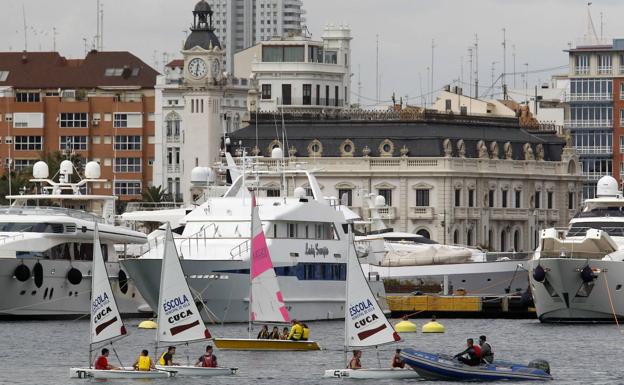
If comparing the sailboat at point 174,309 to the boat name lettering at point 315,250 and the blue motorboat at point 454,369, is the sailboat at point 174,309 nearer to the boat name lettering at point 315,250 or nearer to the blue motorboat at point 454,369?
the blue motorboat at point 454,369

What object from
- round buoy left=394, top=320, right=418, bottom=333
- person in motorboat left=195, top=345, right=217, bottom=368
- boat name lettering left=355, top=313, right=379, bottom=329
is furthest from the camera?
round buoy left=394, top=320, right=418, bottom=333

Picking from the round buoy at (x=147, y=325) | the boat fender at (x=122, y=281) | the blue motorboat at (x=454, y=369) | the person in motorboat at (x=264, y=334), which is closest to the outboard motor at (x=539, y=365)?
the blue motorboat at (x=454, y=369)

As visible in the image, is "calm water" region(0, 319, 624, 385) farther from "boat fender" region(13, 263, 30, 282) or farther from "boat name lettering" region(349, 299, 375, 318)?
"boat name lettering" region(349, 299, 375, 318)

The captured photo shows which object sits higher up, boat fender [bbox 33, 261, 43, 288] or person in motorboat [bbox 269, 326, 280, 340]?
boat fender [bbox 33, 261, 43, 288]

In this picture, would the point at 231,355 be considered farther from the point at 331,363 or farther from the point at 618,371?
the point at 618,371

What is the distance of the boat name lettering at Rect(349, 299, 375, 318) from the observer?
96.2 meters

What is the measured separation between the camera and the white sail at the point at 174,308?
9812 cm

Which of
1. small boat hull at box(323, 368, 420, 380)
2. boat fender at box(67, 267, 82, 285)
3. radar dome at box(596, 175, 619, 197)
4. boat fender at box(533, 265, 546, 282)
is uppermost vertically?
radar dome at box(596, 175, 619, 197)

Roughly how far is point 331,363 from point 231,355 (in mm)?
4113

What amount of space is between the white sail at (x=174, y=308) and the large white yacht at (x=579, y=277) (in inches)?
1338

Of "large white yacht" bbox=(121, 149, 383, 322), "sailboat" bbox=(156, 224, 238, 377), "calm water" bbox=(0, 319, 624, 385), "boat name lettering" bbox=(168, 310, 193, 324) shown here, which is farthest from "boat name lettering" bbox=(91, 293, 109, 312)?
"large white yacht" bbox=(121, 149, 383, 322)

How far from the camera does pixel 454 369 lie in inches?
3698

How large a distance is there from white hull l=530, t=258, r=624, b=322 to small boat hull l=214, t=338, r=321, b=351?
2787 cm

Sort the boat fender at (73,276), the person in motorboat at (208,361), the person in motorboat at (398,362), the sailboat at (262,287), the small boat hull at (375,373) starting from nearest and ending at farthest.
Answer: the small boat hull at (375,373) < the person in motorboat at (208,361) < the person in motorboat at (398,362) < the sailboat at (262,287) < the boat fender at (73,276)
